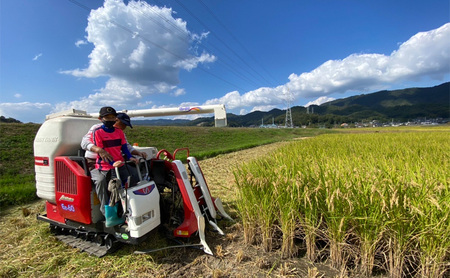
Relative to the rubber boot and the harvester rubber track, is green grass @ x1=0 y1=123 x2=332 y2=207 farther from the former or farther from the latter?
the rubber boot

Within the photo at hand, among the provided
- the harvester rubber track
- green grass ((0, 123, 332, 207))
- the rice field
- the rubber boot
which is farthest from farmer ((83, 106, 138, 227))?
green grass ((0, 123, 332, 207))

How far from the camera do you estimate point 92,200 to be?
3.32 m

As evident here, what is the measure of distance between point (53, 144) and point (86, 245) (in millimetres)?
1770

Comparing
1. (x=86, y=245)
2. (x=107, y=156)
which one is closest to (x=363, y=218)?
(x=107, y=156)

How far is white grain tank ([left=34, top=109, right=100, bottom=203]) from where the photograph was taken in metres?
3.54

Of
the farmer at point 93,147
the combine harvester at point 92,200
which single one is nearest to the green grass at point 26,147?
the combine harvester at point 92,200

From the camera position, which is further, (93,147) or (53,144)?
(53,144)

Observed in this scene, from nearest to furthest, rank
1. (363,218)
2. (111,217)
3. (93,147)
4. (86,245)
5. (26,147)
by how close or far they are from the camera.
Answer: (363,218) → (111,217) → (93,147) → (86,245) → (26,147)

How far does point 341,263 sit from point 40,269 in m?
4.12

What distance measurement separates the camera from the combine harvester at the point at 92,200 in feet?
10.2

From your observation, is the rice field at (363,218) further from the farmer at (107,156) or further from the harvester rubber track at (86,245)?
the harvester rubber track at (86,245)

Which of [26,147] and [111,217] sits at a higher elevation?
[26,147]

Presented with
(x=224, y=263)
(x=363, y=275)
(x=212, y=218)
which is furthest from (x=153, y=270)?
(x=363, y=275)

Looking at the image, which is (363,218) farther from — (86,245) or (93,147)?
(86,245)
